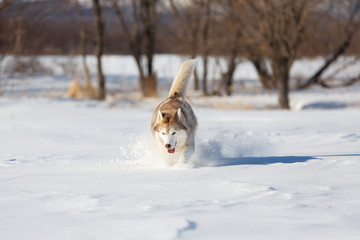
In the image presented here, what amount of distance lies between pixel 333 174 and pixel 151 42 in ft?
37.1

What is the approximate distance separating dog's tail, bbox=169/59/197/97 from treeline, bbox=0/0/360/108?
544 centimetres

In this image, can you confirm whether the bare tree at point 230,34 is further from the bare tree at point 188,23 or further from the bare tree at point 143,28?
the bare tree at point 143,28

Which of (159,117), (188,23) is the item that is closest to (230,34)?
(188,23)

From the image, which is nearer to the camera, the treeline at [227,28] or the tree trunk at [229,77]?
the treeline at [227,28]

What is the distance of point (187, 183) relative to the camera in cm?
399

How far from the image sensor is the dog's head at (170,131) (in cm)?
468

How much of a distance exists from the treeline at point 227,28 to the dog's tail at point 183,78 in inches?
214

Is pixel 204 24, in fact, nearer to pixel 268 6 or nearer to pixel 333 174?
pixel 268 6

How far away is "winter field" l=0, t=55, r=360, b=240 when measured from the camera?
2740mm

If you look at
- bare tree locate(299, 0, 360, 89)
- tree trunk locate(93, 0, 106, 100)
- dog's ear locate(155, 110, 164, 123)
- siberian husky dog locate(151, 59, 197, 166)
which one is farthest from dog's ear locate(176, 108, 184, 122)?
bare tree locate(299, 0, 360, 89)

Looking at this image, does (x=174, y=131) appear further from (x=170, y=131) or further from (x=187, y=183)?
(x=187, y=183)

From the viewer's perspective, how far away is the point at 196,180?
410 cm

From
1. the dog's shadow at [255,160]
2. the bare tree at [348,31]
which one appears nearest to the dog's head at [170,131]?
the dog's shadow at [255,160]

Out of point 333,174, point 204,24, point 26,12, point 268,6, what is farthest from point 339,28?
point 333,174
